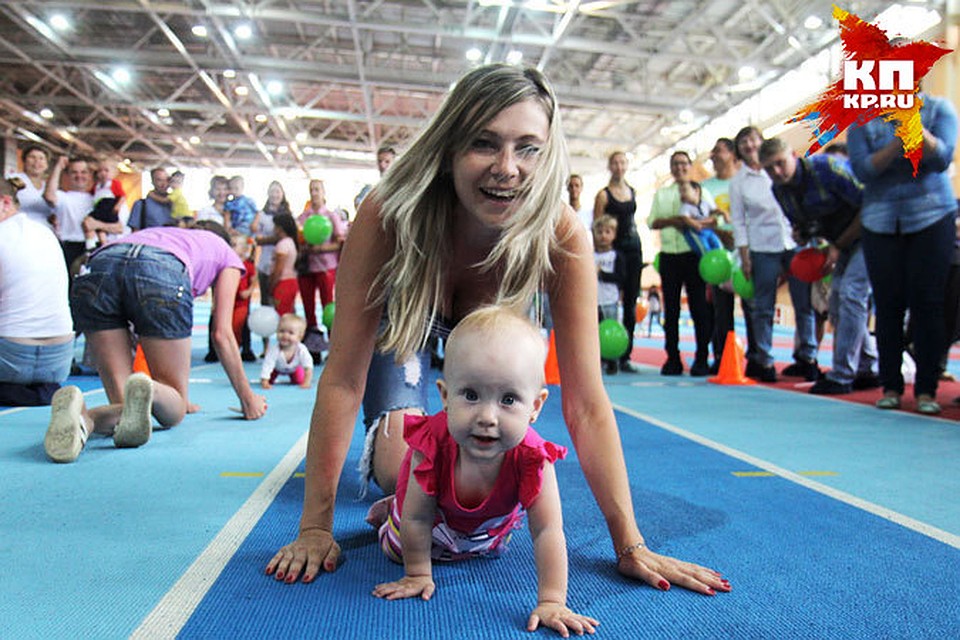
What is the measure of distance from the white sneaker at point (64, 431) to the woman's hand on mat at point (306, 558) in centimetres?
144

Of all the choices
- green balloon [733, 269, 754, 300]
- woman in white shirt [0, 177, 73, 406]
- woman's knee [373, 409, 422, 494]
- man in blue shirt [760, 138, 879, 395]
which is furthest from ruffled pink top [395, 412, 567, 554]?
Answer: green balloon [733, 269, 754, 300]

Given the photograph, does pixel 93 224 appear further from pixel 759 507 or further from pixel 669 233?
pixel 759 507

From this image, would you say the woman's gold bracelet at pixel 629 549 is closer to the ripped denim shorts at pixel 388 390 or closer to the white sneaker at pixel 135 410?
the ripped denim shorts at pixel 388 390

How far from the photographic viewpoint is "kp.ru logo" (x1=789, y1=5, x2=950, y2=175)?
1.58 metres

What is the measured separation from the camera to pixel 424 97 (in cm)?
1997

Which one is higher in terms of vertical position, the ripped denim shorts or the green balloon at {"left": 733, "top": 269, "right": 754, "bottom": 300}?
the green balloon at {"left": 733, "top": 269, "right": 754, "bottom": 300}

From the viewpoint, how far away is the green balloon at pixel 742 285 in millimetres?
6039

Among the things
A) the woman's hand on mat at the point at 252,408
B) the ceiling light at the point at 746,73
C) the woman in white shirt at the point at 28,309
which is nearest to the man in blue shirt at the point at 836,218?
the woman's hand on mat at the point at 252,408

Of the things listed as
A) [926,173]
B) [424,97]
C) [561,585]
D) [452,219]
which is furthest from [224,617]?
[424,97]

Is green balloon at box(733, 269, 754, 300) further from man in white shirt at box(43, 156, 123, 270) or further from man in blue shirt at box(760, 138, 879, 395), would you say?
man in white shirt at box(43, 156, 123, 270)

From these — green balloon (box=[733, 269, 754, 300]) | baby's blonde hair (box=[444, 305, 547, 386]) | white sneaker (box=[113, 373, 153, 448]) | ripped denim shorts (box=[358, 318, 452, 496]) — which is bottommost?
white sneaker (box=[113, 373, 153, 448])

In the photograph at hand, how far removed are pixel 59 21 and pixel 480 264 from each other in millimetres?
Answer: 14733

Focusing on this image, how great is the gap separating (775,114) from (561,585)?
14882 mm

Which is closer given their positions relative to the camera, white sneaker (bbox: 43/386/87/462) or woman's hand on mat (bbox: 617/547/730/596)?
woman's hand on mat (bbox: 617/547/730/596)
